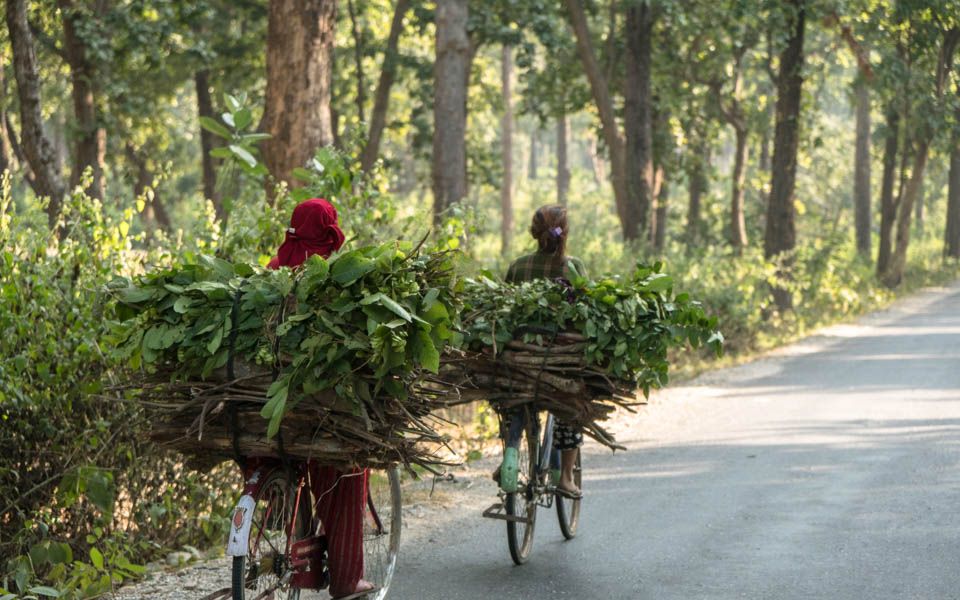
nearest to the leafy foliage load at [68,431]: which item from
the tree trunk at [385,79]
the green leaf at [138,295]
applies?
the green leaf at [138,295]

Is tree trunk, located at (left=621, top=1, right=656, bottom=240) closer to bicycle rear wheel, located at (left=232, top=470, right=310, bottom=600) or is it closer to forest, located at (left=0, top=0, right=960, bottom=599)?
forest, located at (left=0, top=0, right=960, bottom=599)

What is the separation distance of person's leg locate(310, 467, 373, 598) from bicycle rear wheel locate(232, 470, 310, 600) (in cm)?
19

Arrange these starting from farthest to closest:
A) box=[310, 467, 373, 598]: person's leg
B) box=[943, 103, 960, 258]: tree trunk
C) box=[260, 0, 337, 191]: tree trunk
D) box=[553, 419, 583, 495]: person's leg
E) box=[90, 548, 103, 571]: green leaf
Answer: box=[943, 103, 960, 258]: tree trunk
box=[260, 0, 337, 191]: tree trunk
box=[553, 419, 583, 495]: person's leg
box=[90, 548, 103, 571]: green leaf
box=[310, 467, 373, 598]: person's leg

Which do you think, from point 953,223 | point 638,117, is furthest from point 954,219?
point 638,117

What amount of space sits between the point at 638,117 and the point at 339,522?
15690 mm

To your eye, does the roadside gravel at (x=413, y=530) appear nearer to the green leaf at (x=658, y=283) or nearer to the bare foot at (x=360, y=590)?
the bare foot at (x=360, y=590)

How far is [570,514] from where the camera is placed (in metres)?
7.25

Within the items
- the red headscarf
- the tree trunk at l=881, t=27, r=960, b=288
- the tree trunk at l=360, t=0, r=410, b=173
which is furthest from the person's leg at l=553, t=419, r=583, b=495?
the tree trunk at l=881, t=27, r=960, b=288

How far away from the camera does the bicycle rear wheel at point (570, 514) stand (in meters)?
7.05

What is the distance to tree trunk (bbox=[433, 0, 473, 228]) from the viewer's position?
15289 mm

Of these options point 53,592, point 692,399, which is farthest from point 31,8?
point 53,592

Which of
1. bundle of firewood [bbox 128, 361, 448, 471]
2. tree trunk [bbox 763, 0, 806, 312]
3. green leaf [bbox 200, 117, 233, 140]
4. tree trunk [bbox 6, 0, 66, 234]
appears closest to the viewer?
bundle of firewood [bbox 128, 361, 448, 471]

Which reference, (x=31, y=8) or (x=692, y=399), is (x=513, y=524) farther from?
(x=31, y=8)

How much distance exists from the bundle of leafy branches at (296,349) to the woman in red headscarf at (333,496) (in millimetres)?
385
